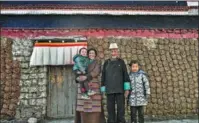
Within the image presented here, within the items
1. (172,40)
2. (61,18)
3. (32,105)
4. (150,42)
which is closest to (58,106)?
(32,105)

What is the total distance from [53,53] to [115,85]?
11.8 feet

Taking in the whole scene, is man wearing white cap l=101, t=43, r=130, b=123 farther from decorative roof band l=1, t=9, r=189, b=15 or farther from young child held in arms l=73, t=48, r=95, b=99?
decorative roof band l=1, t=9, r=189, b=15

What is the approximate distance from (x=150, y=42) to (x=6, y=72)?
456 centimetres

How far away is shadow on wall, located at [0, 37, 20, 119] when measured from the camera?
9234mm

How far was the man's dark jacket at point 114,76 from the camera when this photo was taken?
6230 mm

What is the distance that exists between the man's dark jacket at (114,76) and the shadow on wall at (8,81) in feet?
12.9

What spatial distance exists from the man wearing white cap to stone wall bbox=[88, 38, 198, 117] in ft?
10.6

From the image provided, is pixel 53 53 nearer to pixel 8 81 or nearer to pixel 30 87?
pixel 30 87

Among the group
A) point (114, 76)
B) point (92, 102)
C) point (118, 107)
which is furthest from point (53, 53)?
point (118, 107)

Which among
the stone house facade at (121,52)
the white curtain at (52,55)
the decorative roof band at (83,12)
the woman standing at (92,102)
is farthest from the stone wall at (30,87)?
the woman standing at (92,102)

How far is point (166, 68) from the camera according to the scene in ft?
31.9

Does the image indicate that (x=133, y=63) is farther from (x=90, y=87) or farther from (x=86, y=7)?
(x=86, y=7)

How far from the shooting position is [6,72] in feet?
30.8

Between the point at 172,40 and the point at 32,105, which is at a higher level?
the point at 172,40
